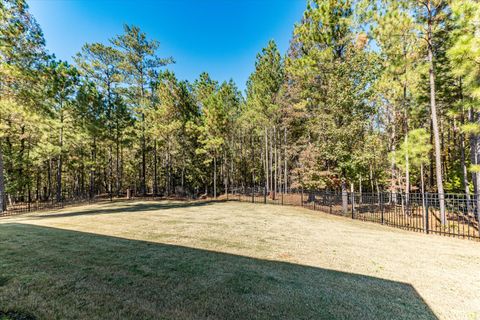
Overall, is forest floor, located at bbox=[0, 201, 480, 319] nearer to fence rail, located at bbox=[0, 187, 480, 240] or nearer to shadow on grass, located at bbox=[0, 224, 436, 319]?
shadow on grass, located at bbox=[0, 224, 436, 319]

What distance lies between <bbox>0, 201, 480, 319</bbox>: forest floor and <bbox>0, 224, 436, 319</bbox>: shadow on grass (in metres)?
0.01

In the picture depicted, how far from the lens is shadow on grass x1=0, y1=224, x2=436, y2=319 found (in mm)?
2438

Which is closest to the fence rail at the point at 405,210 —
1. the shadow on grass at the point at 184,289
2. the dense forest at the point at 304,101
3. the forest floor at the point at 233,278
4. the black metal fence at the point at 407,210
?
the black metal fence at the point at 407,210

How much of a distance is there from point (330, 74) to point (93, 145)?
76.2ft

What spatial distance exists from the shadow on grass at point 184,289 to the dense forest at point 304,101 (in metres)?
6.63

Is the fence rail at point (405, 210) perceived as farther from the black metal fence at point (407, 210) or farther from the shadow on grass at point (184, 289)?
the shadow on grass at point (184, 289)

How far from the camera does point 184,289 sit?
2941 millimetres

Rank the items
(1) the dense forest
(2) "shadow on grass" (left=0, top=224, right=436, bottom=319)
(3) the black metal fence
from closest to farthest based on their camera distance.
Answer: (2) "shadow on grass" (left=0, top=224, right=436, bottom=319) < (3) the black metal fence < (1) the dense forest

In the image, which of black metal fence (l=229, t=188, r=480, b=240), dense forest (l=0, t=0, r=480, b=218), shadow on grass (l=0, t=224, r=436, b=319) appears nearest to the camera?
shadow on grass (l=0, t=224, r=436, b=319)

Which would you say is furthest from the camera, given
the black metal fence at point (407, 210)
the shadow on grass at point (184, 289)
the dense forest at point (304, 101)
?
the dense forest at point (304, 101)

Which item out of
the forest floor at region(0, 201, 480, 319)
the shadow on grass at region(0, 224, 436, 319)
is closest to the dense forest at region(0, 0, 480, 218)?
the forest floor at region(0, 201, 480, 319)

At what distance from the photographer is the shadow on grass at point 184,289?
244 centimetres

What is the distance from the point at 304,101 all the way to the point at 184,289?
14035 millimetres

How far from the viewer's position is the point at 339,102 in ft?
38.8
